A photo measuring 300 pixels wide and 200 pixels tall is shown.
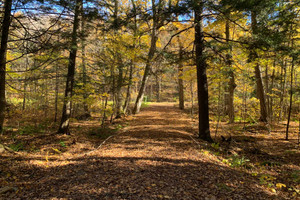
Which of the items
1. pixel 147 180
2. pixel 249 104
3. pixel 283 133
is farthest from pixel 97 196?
pixel 249 104

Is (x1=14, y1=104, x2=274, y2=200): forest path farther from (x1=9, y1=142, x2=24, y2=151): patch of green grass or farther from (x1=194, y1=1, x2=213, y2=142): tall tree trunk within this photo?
(x1=9, y1=142, x2=24, y2=151): patch of green grass

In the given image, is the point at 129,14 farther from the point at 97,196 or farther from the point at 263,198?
the point at 263,198

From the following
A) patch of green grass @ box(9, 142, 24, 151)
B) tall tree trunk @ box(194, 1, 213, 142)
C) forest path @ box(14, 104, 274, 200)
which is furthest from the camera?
tall tree trunk @ box(194, 1, 213, 142)

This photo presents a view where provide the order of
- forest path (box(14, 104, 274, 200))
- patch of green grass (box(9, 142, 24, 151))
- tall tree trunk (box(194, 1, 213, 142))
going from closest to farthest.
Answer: forest path (box(14, 104, 274, 200)) → patch of green grass (box(9, 142, 24, 151)) → tall tree trunk (box(194, 1, 213, 142))

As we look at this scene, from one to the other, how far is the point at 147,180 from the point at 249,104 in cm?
1079

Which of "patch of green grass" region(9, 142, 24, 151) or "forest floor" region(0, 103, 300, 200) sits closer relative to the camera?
"forest floor" region(0, 103, 300, 200)

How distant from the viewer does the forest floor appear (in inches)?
127

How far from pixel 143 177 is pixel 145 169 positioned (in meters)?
0.41

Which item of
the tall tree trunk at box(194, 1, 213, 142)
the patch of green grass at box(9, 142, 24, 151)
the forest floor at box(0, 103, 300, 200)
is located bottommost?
the forest floor at box(0, 103, 300, 200)

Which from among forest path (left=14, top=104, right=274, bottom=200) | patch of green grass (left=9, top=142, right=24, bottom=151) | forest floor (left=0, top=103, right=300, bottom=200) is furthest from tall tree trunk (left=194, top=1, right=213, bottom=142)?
patch of green grass (left=9, top=142, right=24, bottom=151)

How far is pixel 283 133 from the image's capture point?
28.2ft

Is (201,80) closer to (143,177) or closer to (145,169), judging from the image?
(145,169)

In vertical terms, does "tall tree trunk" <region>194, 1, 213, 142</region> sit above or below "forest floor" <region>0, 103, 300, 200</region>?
above

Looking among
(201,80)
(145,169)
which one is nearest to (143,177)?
(145,169)
